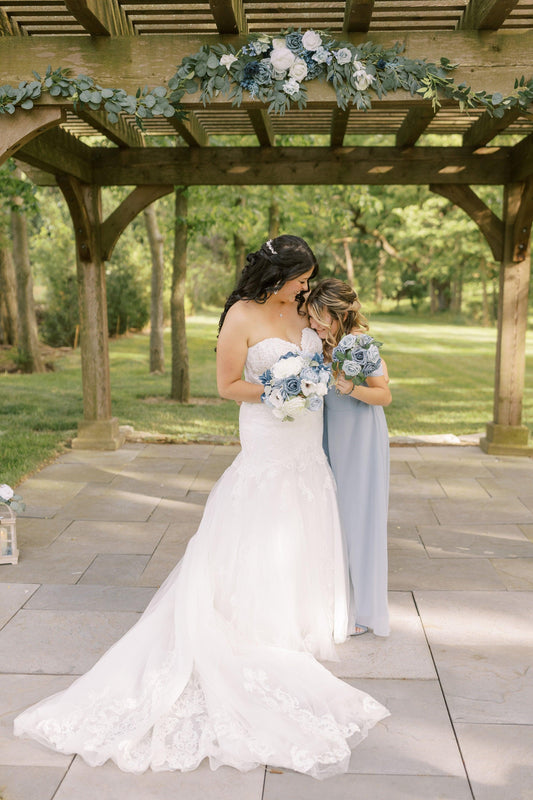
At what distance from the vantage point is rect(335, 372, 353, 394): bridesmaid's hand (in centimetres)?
349

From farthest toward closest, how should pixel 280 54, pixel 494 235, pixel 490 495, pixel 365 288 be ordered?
pixel 365 288 → pixel 494 235 → pixel 490 495 → pixel 280 54

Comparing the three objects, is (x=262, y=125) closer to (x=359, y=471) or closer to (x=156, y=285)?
(x=359, y=471)

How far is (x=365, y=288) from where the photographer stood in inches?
1677

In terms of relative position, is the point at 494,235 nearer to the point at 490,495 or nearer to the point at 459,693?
the point at 490,495

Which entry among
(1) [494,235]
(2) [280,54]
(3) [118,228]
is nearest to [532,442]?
(1) [494,235]

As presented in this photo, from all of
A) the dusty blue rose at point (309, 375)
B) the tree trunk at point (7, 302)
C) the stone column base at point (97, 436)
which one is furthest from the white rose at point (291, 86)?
the tree trunk at point (7, 302)

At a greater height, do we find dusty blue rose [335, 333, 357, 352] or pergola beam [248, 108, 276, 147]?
pergola beam [248, 108, 276, 147]

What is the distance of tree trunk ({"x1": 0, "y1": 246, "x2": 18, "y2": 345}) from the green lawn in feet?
4.29

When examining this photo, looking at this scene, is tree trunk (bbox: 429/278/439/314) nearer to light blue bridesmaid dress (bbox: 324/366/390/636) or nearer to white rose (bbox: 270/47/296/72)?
white rose (bbox: 270/47/296/72)

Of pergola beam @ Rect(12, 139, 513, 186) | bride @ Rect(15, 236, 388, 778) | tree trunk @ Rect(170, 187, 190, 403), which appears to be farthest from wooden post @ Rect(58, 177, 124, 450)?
bride @ Rect(15, 236, 388, 778)

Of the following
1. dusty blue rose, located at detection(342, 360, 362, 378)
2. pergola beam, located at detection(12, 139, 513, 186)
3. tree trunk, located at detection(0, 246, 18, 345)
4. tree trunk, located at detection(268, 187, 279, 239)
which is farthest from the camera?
tree trunk, located at detection(0, 246, 18, 345)

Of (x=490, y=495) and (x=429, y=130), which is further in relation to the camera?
(x=429, y=130)

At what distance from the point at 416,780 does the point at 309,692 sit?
57 centimetres

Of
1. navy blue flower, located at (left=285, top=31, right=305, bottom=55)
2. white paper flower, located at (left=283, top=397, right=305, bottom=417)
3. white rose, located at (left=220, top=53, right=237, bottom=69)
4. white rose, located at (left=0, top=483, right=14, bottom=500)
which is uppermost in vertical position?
navy blue flower, located at (left=285, top=31, right=305, bottom=55)
